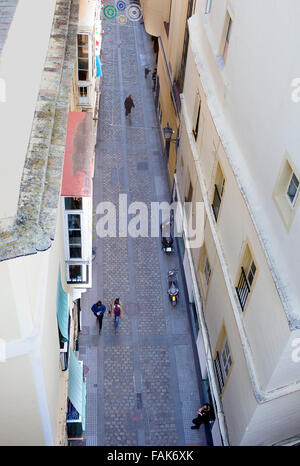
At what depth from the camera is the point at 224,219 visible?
47.4ft

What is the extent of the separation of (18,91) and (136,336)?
1232cm

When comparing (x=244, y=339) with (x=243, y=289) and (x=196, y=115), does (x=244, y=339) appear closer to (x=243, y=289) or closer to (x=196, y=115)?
(x=243, y=289)

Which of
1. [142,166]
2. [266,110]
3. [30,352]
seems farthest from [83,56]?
[30,352]

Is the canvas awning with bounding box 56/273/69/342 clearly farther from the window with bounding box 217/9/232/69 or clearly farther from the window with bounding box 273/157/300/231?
the window with bounding box 217/9/232/69

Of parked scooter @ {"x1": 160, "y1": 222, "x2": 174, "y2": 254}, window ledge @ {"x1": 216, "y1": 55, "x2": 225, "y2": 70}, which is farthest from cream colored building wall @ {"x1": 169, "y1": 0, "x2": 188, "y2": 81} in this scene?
window ledge @ {"x1": 216, "y1": 55, "x2": 225, "y2": 70}

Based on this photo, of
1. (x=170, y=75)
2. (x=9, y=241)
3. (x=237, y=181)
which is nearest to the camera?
(x=9, y=241)

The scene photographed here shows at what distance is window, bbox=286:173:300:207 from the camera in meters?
9.95

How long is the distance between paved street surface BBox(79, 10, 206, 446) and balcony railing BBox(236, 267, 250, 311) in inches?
220

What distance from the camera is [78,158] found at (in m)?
12.0

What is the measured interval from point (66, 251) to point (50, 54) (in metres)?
4.76

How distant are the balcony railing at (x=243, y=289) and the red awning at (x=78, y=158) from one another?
4403 mm

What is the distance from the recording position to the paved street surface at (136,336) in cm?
1623
